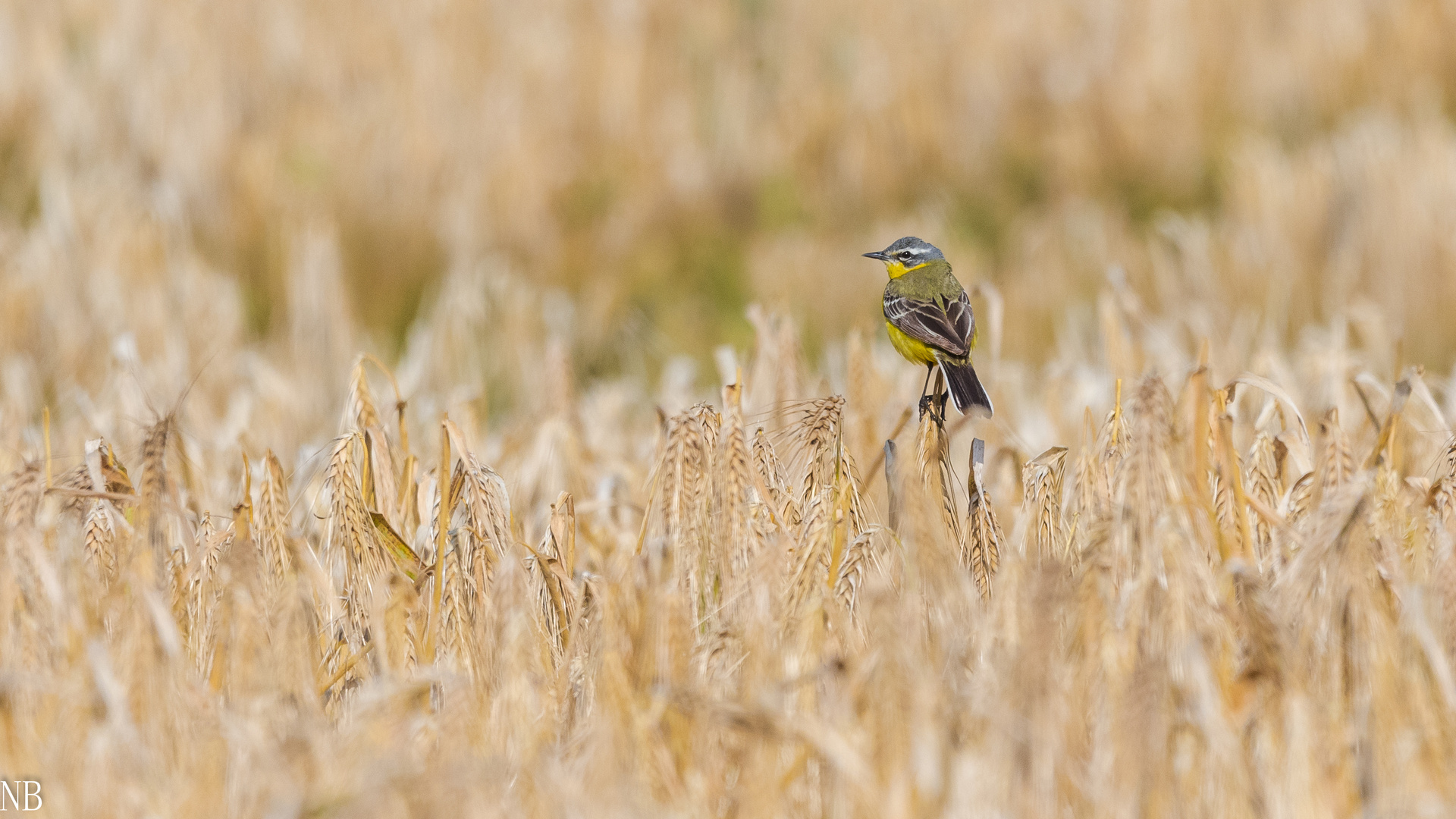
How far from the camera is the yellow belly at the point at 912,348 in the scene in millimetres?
2703

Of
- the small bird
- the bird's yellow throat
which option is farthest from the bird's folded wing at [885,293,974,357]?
the bird's yellow throat

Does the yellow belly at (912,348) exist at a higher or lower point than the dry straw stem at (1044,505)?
higher

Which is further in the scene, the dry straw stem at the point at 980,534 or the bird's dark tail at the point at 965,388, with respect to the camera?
the bird's dark tail at the point at 965,388

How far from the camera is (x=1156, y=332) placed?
199 inches

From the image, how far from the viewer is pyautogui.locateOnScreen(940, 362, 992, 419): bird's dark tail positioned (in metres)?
2.34

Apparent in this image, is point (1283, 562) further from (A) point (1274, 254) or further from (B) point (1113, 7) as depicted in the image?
(B) point (1113, 7)

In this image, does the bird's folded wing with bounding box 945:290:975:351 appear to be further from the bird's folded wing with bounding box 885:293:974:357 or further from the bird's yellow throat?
the bird's yellow throat

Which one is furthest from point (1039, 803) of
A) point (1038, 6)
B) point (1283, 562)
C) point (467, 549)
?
point (1038, 6)

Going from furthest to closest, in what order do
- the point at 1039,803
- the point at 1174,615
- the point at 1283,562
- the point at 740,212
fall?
1. the point at 740,212
2. the point at 1283,562
3. the point at 1174,615
4. the point at 1039,803

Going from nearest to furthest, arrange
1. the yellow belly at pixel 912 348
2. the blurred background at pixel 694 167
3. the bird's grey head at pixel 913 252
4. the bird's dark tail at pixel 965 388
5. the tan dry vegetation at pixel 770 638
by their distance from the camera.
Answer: the tan dry vegetation at pixel 770 638
the bird's dark tail at pixel 965 388
the yellow belly at pixel 912 348
the bird's grey head at pixel 913 252
the blurred background at pixel 694 167

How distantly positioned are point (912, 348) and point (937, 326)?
0.17 meters

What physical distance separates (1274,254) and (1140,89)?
1.49m

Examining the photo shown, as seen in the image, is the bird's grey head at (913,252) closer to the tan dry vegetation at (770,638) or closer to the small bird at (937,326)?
the small bird at (937,326)

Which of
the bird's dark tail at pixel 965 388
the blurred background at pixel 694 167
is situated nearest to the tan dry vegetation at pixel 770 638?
the bird's dark tail at pixel 965 388
